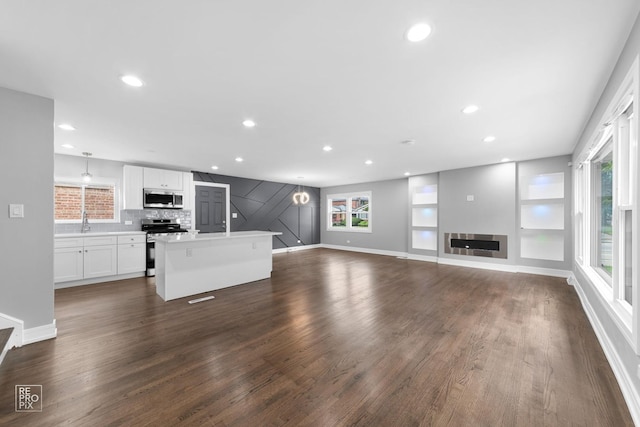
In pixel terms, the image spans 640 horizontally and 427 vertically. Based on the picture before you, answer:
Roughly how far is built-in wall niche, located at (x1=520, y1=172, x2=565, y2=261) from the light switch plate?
7.98 m

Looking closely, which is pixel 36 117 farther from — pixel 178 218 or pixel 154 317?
pixel 178 218

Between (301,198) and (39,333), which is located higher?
(301,198)

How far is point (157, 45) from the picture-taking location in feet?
5.71

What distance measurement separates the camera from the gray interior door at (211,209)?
260 inches

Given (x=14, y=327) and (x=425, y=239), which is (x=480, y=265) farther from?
(x=14, y=327)

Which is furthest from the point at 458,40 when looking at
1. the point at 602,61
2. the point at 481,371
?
the point at 481,371

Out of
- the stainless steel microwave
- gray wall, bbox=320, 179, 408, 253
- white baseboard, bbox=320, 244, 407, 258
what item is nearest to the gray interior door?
the stainless steel microwave

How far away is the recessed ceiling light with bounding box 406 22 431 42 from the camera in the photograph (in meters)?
1.56

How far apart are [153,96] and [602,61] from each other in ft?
13.1

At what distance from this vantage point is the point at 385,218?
8109mm

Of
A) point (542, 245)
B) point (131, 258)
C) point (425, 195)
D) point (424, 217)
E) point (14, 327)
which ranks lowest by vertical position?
point (14, 327)

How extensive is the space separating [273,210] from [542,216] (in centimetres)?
716

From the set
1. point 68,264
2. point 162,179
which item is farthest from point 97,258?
point 162,179

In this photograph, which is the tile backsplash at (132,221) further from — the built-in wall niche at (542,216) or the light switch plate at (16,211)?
the built-in wall niche at (542,216)
